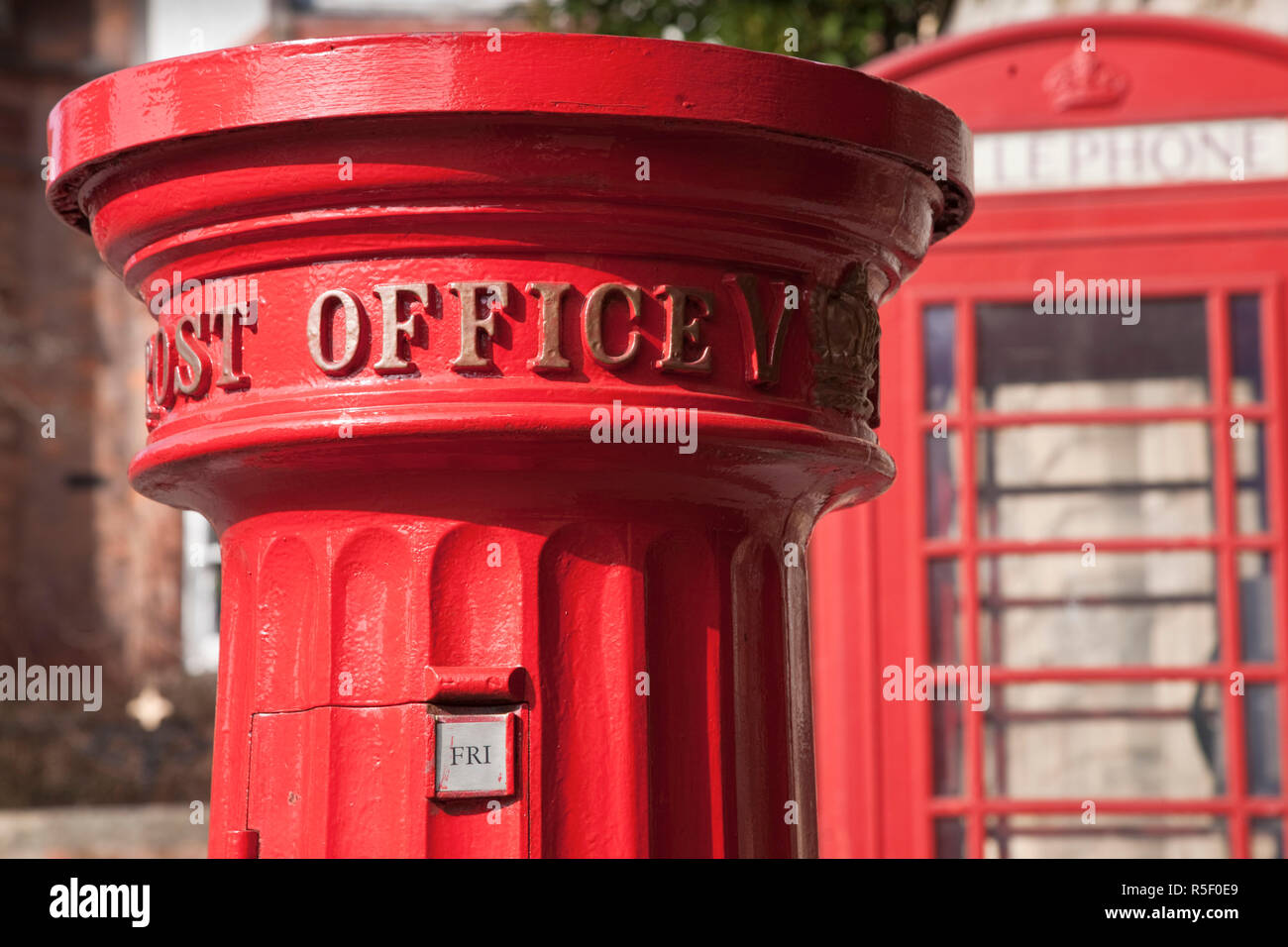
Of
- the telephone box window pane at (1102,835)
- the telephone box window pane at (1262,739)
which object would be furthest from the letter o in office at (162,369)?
the telephone box window pane at (1262,739)

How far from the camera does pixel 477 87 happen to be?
1367 millimetres

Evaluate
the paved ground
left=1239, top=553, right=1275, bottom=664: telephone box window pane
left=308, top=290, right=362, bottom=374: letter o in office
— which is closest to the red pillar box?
left=308, top=290, right=362, bottom=374: letter o in office

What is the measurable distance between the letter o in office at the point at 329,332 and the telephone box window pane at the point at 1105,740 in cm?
323

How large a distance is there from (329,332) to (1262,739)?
3534 millimetres

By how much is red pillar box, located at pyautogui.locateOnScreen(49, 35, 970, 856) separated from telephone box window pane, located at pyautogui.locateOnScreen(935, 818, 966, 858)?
2835mm

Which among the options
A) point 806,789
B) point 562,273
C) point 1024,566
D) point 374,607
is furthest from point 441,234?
point 1024,566

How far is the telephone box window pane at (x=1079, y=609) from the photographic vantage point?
432 cm

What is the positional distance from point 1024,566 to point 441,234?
3228 millimetres

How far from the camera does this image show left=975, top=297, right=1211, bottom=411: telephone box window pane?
4.27 meters

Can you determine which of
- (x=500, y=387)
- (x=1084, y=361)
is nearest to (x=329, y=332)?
(x=500, y=387)

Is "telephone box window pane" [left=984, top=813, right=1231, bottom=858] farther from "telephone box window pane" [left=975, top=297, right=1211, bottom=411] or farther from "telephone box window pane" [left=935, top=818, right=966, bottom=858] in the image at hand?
"telephone box window pane" [left=975, top=297, right=1211, bottom=411]

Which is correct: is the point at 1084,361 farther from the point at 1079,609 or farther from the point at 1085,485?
the point at 1079,609
